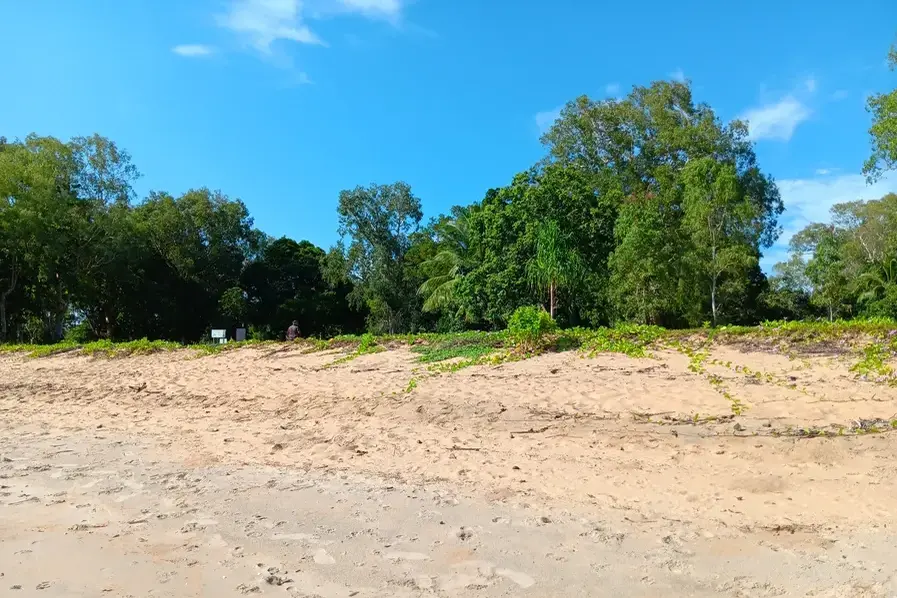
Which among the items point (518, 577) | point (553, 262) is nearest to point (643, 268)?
point (553, 262)

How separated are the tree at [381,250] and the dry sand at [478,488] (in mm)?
26712

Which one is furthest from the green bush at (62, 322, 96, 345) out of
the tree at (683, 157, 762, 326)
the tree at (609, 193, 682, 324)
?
the tree at (683, 157, 762, 326)

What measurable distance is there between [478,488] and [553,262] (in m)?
18.5

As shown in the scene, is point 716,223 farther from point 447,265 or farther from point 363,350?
point 363,350

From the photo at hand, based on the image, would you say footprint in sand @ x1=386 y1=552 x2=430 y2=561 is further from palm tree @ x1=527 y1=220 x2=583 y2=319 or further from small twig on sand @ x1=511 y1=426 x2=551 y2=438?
palm tree @ x1=527 y1=220 x2=583 y2=319

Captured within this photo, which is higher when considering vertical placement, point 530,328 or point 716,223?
point 716,223

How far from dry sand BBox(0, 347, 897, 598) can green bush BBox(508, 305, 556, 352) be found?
0.88 metres

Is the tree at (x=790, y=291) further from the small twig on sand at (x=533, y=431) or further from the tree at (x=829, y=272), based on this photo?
the small twig on sand at (x=533, y=431)

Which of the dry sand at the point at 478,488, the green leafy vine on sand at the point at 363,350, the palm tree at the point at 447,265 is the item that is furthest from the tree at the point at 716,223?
the dry sand at the point at 478,488

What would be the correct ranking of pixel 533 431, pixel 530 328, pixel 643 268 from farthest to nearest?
pixel 643 268 → pixel 530 328 → pixel 533 431

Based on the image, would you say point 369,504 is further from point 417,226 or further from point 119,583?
point 417,226

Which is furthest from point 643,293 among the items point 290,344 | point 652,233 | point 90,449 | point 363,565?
point 363,565

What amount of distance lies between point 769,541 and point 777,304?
37.7 meters

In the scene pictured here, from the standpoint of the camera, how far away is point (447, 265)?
117 ft
